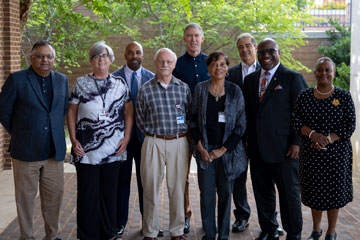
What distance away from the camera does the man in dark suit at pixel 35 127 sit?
4660mm

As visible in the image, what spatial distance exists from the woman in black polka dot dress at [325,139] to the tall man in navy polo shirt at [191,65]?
129cm

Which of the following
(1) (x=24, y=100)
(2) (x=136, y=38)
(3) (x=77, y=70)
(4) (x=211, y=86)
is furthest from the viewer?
(3) (x=77, y=70)

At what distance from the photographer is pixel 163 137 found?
195 inches

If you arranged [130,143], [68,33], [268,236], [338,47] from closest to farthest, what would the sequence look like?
[268,236] → [130,143] → [338,47] → [68,33]

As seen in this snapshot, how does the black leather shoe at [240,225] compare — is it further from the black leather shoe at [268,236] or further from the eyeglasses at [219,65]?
the eyeglasses at [219,65]

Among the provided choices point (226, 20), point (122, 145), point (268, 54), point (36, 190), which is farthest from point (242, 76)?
point (226, 20)

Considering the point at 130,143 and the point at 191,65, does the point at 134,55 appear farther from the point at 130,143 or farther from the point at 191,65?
the point at 130,143

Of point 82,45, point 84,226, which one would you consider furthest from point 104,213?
point 82,45

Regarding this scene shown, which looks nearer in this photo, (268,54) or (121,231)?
(268,54)

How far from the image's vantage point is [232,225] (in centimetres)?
571

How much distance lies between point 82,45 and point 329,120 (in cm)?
1236

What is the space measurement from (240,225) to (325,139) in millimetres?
1539

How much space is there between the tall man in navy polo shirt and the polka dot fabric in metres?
1.29

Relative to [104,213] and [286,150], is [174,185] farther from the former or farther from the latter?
[286,150]
